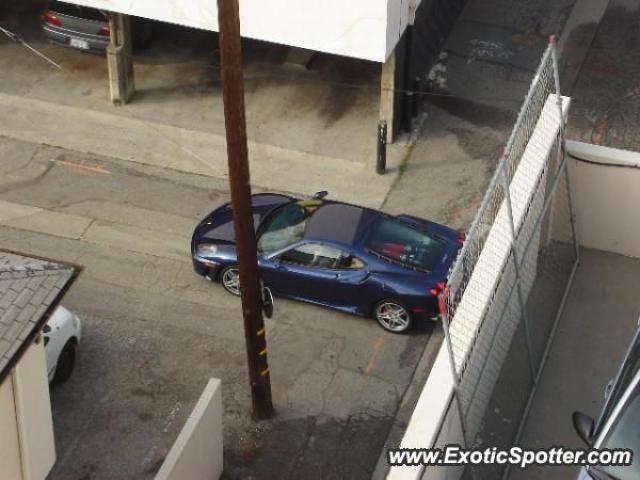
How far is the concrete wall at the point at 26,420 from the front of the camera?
10.1 metres

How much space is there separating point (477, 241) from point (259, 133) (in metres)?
7.88

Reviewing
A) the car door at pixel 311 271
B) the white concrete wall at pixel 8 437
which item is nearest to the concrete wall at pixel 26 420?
the white concrete wall at pixel 8 437

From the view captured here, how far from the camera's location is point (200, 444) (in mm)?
11836

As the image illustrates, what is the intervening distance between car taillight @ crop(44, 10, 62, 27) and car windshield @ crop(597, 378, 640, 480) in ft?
42.8

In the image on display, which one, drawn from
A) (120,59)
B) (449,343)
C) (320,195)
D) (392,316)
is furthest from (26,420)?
(120,59)

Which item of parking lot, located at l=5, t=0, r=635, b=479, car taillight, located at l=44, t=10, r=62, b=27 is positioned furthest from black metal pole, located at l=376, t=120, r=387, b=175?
car taillight, located at l=44, t=10, r=62, b=27

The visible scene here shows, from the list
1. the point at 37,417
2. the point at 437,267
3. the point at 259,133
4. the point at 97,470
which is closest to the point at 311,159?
the point at 259,133

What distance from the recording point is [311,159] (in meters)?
18.2

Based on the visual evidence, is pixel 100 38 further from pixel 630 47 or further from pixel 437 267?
pixel 630 47

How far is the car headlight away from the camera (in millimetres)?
15320

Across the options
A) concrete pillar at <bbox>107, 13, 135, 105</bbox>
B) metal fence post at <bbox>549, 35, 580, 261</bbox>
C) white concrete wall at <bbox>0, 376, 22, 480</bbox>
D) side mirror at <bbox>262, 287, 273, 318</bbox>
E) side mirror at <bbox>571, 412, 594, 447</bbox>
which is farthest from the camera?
concrete pillar at <bbox>107, 13, 135, 105</bbox>

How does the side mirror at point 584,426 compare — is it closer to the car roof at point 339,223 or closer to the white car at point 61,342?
the car roof at point 339,223

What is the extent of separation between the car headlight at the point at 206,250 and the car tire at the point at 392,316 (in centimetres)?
233

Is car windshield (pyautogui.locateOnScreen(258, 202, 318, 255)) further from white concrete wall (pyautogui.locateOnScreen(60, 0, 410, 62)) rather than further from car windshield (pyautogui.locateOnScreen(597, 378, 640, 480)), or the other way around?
car windshield (pyautogui.locateOnScreen(597, 378, 640, 480))
